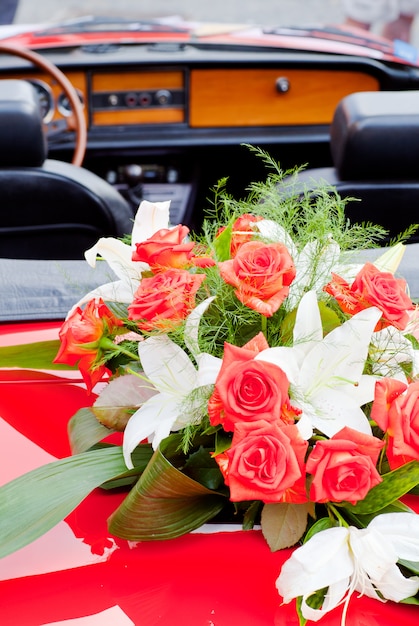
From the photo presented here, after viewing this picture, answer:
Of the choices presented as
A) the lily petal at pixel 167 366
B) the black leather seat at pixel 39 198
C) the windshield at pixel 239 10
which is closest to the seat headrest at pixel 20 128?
the black leather seat at pixel 39 198

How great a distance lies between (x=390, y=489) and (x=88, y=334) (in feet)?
1.43

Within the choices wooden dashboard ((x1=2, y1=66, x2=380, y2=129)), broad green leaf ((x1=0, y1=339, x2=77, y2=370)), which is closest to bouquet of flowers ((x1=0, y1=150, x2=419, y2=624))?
broad green leaf ((x1=0, y1=339, x2=77, y2=370))

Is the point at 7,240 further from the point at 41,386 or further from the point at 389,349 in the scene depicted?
the point at 389,349

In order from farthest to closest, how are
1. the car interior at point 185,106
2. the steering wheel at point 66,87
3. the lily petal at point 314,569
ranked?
1. the car interior at point 185,106
2. the steering wheel at point 66,87
3. the lily petal at point 314,569

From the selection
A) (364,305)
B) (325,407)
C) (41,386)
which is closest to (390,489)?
(325,407)

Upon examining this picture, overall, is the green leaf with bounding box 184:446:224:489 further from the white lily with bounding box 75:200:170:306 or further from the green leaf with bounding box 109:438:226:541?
the white lily with bounding box 75:200:170:306

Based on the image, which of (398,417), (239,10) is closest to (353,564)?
(398,417)

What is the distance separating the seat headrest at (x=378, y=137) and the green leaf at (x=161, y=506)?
130 cm

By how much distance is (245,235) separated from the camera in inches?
46.4

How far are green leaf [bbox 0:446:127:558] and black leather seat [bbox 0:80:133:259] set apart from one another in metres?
1.31

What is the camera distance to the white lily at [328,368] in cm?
98

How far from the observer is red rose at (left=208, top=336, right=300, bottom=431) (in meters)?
0.91

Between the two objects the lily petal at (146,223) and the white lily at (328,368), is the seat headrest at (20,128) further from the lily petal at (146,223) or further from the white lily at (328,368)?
the white lily at (328,368)

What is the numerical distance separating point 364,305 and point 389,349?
0.24 feet
